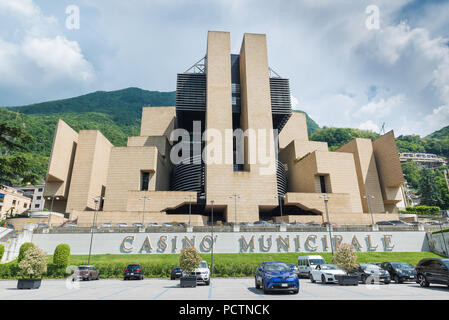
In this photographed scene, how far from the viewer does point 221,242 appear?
3681 cm

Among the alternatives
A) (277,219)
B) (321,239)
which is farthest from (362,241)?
(277,219)

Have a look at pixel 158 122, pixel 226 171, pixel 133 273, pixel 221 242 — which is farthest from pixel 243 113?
pixel 133 273

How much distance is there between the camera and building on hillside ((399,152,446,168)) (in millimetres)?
170875

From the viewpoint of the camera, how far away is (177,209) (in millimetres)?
60688

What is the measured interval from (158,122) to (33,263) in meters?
65.9

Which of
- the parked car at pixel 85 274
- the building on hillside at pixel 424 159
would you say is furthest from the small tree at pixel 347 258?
the building on hillside at pixel 424 159

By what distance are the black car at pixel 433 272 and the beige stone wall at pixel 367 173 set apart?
52.4m

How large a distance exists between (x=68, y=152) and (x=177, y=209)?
1145 inches

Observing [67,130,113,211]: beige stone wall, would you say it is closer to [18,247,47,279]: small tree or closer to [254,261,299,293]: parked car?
[18,247,47,279]: small tree

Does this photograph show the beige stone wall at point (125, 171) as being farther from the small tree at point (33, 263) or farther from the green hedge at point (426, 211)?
the green hedge at point (426, 211)

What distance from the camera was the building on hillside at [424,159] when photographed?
17088 centimetres
